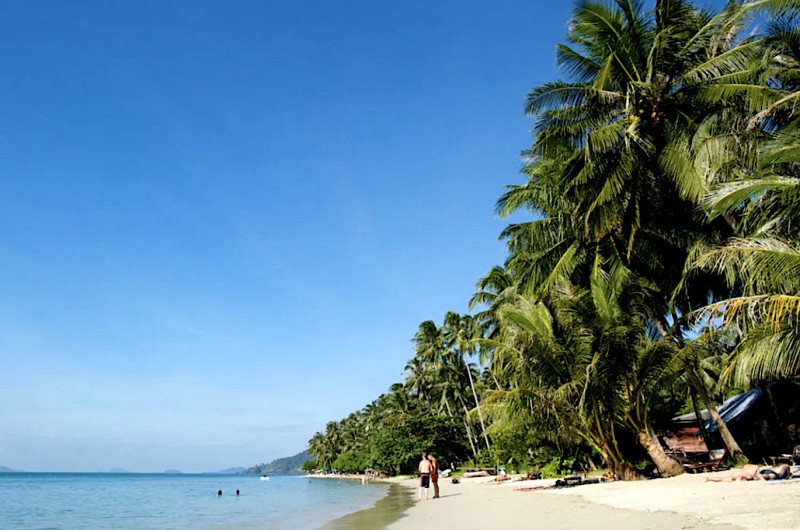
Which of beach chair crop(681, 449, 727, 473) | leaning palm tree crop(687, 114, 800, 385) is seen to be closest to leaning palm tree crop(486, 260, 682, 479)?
beach chair crop(681, 449, 727, 473)

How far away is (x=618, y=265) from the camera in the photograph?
59.6ft

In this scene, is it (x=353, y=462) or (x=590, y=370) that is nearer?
(x=590, y=370)

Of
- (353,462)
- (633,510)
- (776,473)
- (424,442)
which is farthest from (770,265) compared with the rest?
(353,462)

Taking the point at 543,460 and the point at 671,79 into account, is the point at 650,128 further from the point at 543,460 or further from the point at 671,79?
the point at 543,460

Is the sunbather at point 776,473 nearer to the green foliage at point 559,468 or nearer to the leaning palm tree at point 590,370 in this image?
the leaning palm tree at point 590,370

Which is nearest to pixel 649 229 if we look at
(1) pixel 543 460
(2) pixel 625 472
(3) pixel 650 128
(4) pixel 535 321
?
(3) pixel 650 128

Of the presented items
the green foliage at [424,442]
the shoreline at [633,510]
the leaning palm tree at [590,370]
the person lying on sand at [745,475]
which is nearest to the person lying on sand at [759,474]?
the person lying on sand at [745,475]

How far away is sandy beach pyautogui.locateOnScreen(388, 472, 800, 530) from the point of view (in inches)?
286

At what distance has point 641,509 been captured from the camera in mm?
9344

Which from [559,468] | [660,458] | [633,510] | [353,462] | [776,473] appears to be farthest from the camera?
[353,462]

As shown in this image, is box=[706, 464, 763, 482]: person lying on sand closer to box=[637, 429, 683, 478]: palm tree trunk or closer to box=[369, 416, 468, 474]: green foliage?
box=[637, 429, 683, 478]: palm tree trunk

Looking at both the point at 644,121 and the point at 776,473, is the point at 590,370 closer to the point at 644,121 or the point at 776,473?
the point at 776,473

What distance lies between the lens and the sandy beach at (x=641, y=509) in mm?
7258

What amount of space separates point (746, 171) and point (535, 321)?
22.7 feet
